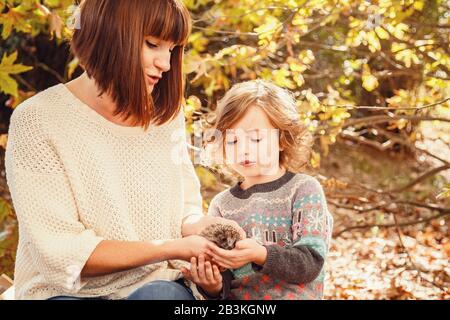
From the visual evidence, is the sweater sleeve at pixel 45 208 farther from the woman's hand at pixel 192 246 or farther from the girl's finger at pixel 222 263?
the girl's finger at pixel 222 263

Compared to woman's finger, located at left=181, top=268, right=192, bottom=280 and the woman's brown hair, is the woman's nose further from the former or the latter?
woman's finger, located at left=181, top=268, right=192, bottom=280

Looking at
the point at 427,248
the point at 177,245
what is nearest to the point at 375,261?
the point at 427,248

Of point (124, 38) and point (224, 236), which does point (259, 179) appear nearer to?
point (224, 236)

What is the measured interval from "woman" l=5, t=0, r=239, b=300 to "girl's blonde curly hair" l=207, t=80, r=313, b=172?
21 cm

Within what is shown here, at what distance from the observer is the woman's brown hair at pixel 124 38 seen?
6.82 ft

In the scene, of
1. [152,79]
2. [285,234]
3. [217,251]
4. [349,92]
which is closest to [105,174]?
[152,79]

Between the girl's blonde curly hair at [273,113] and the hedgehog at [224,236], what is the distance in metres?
0.47

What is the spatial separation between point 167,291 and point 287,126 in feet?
2.44

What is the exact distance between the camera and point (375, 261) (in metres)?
4.88

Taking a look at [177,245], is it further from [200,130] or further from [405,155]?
[405,155]

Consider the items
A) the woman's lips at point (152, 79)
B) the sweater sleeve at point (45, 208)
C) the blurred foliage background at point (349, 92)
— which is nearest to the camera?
the sweater sleeve at point (45, 208)

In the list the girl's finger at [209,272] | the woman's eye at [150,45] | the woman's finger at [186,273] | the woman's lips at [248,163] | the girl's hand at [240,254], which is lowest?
the woman's finger at [186,273]

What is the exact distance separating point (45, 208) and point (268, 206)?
2.30ft

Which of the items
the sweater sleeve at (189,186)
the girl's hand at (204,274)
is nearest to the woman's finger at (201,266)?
the girl's hand at (204,274)
